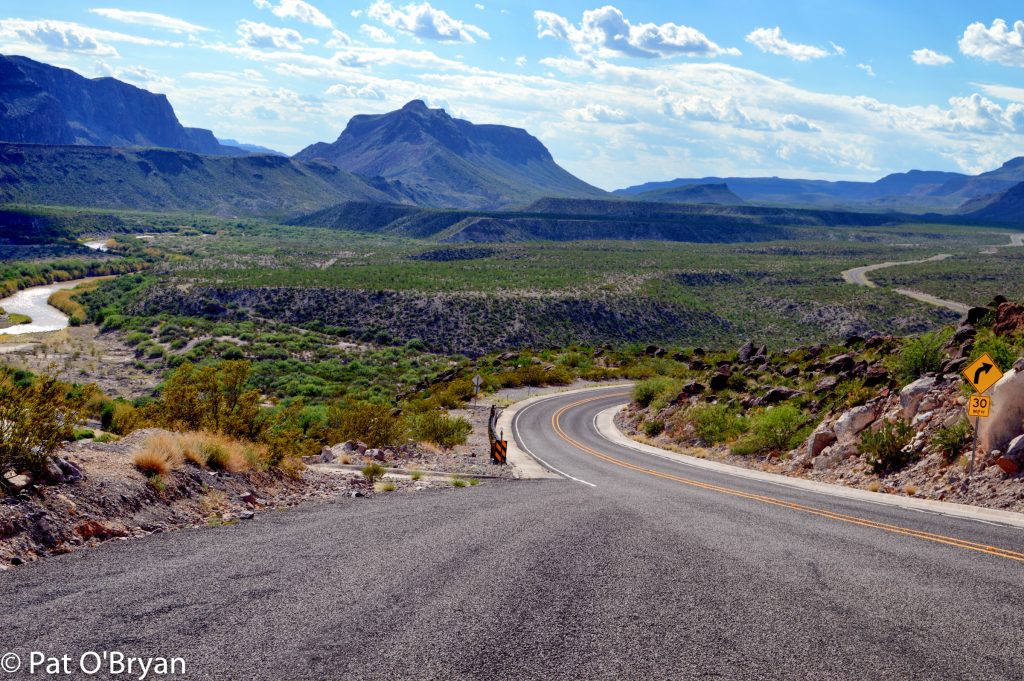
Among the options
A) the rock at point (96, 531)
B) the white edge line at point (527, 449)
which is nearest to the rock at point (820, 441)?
the white edge line at point (527, 449)

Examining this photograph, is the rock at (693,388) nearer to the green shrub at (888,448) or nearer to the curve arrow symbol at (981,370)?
the green shrub at (888,448)

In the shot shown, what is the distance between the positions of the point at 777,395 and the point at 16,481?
25711mm

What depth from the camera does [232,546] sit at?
9.48 meters

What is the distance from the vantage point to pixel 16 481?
9406mm

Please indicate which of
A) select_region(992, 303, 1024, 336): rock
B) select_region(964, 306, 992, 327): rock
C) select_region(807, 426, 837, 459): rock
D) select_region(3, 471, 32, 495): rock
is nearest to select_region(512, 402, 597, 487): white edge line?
select_region(807, 426, 837, 459): rock

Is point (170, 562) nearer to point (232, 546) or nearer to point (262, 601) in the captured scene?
point (232, 546)

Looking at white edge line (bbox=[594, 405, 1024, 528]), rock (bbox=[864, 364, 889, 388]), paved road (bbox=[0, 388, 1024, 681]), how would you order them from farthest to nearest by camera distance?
rock (bbox=[864, 364, 889, 388])
white edge line (bbox=[594, 405, 1024, 528])
paved road (bbox=[0, 388, 1024, 681])

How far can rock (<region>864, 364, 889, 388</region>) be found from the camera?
82.8 feet

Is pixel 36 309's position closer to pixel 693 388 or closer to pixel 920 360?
pixel 693 388

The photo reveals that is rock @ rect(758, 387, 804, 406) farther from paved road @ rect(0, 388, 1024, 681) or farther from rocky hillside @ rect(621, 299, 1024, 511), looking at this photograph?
paved road @ rect(0, 388, 1024, 681)

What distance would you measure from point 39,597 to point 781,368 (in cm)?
3537

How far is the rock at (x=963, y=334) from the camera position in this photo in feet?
79.8

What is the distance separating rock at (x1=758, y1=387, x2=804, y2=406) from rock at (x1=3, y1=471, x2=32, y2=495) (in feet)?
83.0

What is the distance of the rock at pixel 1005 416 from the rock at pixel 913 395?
3.72 metres
